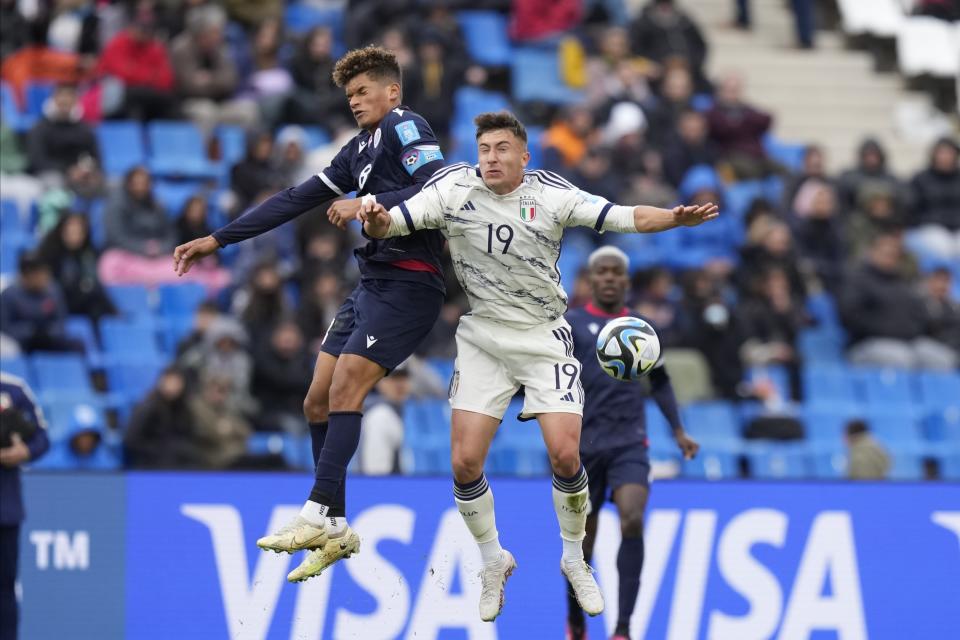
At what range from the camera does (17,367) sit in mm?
14656

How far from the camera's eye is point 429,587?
39.9ft

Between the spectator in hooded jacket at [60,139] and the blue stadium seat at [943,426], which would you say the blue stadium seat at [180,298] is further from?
the blue stadium seat at [943,426]

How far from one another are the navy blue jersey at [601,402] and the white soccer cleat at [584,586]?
4.52 ft

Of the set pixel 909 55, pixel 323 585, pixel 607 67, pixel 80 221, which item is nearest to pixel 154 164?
pixel 80 221

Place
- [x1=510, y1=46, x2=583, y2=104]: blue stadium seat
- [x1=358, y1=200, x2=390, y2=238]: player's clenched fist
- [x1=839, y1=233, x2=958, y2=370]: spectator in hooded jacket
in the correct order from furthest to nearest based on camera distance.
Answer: [x1=510, y1=46, x2=583, y2=104]: blue stadium seat → [x1=839, y1=233, x2=958, y2=370]: spectator in hooded jacket → [x1=358, y1=200, x2=390, y2=238]: player's clenched fist

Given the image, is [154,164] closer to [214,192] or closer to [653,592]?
[214,192]

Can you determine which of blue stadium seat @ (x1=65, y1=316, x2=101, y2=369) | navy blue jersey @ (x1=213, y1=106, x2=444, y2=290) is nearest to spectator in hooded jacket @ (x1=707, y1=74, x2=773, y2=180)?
blue stadium seat @ (x1=65, y1=316, x2=101, y2=369)

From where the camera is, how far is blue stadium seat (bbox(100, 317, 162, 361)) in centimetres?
1540

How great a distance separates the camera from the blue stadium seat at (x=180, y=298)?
1602cm

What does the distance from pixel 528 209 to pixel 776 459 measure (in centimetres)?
722

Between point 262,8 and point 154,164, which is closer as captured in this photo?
point 154,164

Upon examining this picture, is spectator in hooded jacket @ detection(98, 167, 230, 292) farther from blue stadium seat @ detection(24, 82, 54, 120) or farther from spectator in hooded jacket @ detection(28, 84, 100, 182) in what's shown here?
blue stadium seat @ detection(24, 82, 54, 120)

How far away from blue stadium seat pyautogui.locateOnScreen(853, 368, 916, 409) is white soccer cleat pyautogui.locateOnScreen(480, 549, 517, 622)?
26.5ft

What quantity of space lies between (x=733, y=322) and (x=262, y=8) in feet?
20.0
